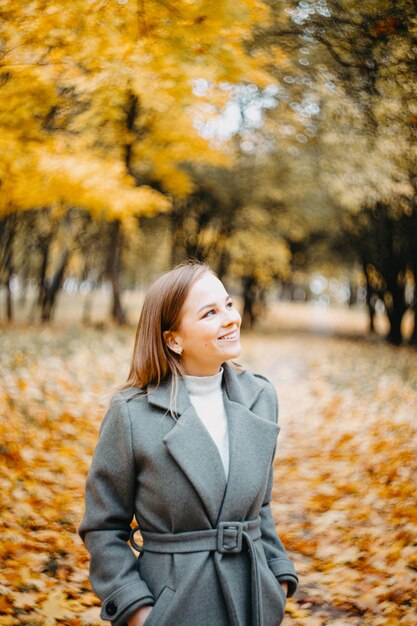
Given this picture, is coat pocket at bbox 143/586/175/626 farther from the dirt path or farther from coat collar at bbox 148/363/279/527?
the dirt path

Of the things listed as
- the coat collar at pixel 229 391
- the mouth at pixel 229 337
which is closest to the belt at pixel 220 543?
the coat collar at pixel 229 391

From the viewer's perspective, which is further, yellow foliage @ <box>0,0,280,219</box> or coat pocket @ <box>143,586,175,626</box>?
yellow foliage @ <box>0,0,280,219</box>

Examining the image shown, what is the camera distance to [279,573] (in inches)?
81.7

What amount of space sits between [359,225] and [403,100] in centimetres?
Answer: 1477

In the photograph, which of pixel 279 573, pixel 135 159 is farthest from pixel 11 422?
pixel 135 159

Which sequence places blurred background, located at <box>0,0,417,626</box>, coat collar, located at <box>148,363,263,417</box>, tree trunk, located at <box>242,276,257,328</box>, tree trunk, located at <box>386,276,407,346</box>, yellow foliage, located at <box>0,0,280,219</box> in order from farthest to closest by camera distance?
1. tree trunk, located at <box>242,276,257,328</box>
2. tree trunk, located at <box>386,276,407,346</box>
3. blurred background, located at <box>0,0,417,626</box>
4. yellow foliage, located at <box>0,0,280,219</box>
5. coat collar, located at <box>148,363,263,417</box>

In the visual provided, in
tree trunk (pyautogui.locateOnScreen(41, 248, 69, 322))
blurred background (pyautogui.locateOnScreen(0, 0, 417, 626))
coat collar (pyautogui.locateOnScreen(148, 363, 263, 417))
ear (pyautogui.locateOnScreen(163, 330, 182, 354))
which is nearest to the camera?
coat collar (pyautogui.locateOnScreen(148, 363, 263, 417))

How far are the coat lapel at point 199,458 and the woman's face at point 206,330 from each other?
23 cm

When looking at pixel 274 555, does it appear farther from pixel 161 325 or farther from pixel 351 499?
pixel 351 499

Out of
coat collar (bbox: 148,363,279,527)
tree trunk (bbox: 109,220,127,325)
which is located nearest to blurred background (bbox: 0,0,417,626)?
coat collar (bbox: 148,363,279,527)

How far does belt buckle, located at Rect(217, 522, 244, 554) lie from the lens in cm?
192

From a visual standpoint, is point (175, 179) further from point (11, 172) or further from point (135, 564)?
point (135, 564)

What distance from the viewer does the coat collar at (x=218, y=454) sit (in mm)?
1922

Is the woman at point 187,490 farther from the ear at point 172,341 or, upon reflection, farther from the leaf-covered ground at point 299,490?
the leaf-covered ground at point 299,490
